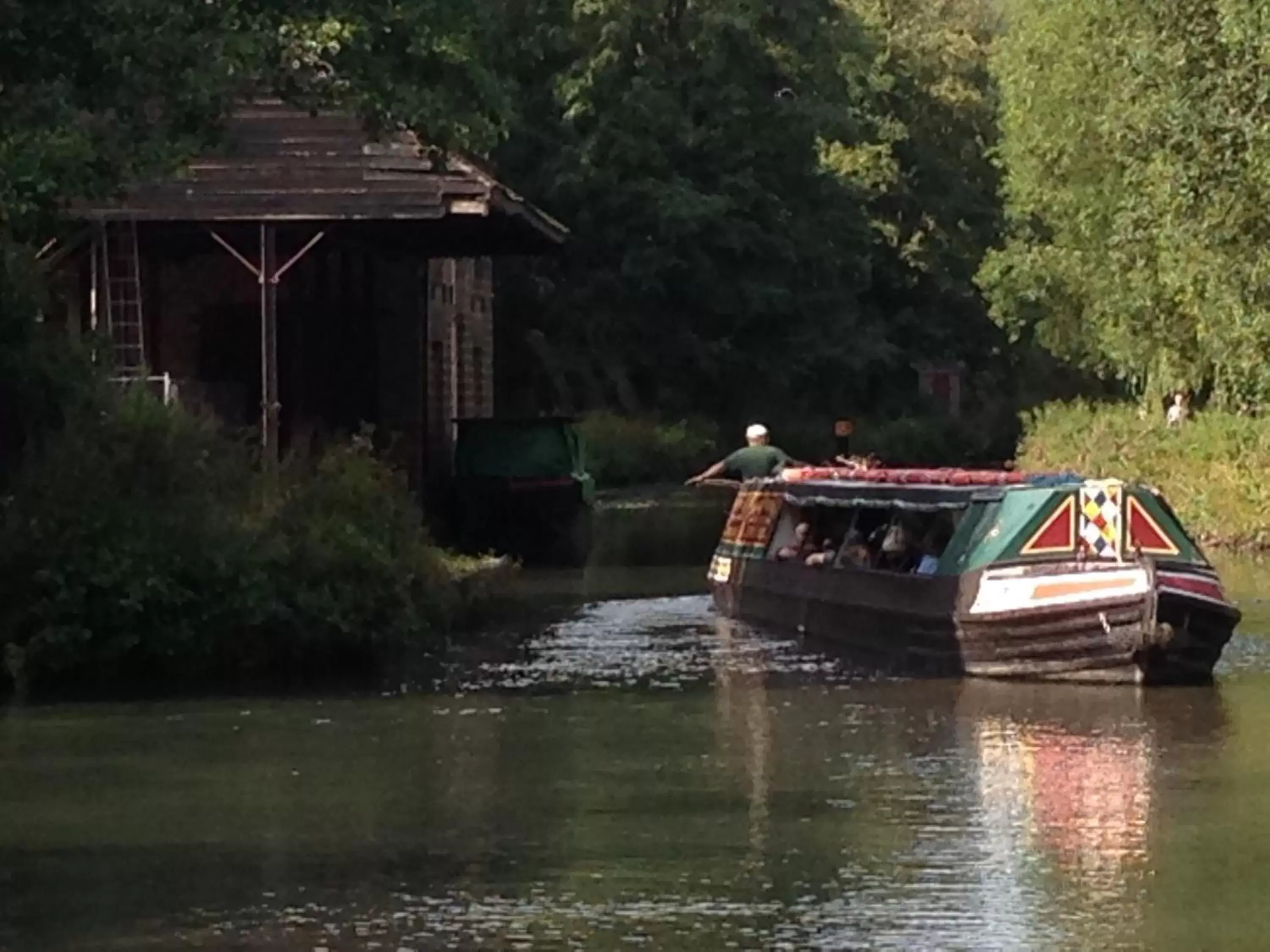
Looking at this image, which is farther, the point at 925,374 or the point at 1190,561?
the point at 925,374

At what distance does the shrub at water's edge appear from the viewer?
881 inches

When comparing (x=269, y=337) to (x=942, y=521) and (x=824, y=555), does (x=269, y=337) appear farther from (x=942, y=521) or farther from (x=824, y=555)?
(x=942, y=521)

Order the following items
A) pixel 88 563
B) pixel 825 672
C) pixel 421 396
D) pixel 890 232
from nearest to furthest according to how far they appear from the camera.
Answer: pixel 88 563, pixel 825 672, pixel 421 396, pixel 890 232

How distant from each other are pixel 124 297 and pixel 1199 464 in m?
19.9

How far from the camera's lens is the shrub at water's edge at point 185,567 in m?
22.4

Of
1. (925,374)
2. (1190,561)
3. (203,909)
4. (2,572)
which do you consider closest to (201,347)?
(2,572)

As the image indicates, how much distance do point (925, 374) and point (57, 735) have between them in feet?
219

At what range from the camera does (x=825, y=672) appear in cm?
2472

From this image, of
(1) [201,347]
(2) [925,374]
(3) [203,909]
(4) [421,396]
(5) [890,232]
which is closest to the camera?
(3) [203,909]

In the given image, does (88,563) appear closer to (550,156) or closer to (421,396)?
(421,396)

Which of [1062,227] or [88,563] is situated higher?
[1062,227]

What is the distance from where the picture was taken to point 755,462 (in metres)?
34.0

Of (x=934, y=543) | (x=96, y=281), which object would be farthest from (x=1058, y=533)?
(x=96, y=281)

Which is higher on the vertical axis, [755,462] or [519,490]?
[755,462]
